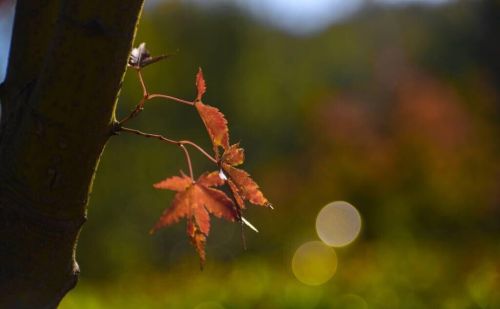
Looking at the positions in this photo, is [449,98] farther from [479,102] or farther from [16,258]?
[16,258]

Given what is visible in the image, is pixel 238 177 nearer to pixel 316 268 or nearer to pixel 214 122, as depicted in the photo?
pixel 214 122

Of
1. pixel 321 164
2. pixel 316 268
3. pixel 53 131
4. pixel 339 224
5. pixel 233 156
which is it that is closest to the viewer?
pixel 53 131

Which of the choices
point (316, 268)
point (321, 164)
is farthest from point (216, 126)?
point (321, 164)

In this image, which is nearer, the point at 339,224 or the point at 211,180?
the point at 211,180

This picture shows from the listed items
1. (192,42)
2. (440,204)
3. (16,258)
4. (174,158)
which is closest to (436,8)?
(192,42)

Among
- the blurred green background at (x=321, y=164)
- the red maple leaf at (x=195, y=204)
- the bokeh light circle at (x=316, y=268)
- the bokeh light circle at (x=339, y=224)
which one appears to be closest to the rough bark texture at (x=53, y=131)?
the red maple leaf at (x=195, y=204)

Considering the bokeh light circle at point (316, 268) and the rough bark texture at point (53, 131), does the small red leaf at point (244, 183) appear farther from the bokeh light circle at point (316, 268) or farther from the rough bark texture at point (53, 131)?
the bokeh light circle at point (316, 268)
